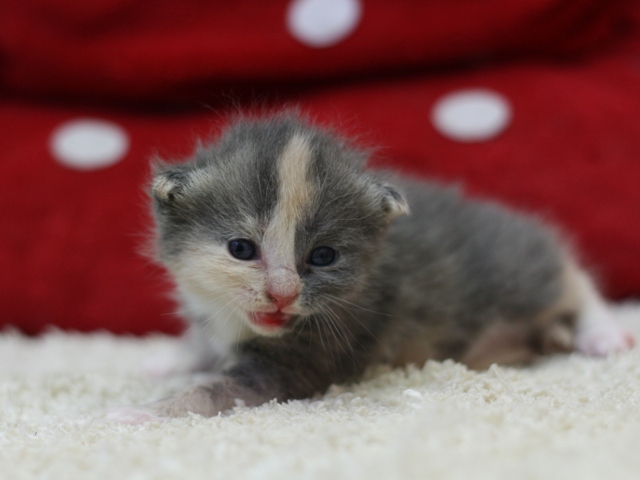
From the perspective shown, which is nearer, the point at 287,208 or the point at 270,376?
the point at 287,208

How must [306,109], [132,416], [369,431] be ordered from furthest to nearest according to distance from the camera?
[306,109]
[132,416]
[369,431]

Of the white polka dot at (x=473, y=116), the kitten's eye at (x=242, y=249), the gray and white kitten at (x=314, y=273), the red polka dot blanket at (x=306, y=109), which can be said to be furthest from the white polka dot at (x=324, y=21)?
the kitten's eye at (x=242, y=249)

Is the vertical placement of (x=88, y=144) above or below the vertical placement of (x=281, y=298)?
above

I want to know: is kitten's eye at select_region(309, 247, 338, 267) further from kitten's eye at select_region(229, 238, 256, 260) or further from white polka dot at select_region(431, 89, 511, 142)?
white polka dot at select_region(431, 89, 511, 142)

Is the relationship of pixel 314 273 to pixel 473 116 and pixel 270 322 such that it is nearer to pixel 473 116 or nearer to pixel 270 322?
pixel 270 322

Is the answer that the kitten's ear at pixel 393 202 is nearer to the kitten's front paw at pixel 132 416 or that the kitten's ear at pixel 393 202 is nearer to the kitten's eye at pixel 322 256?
the kitten's eye at pixel 322 256

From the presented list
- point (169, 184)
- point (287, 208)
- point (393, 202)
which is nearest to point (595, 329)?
point (393, 202)

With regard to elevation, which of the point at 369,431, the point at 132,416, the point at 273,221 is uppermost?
the point at 273,221
